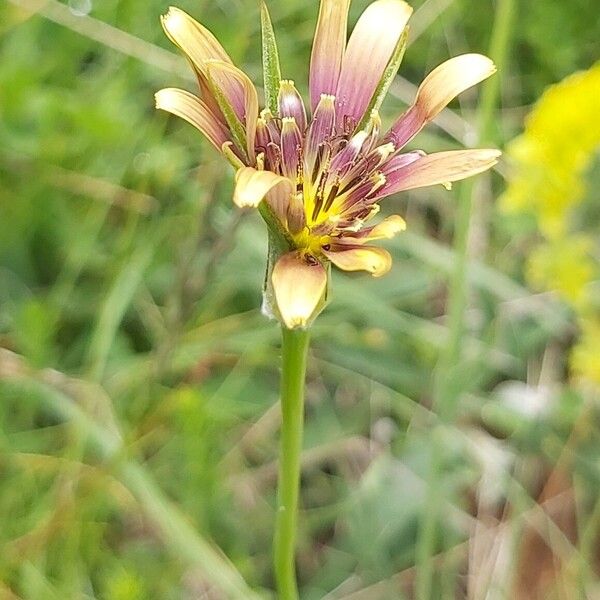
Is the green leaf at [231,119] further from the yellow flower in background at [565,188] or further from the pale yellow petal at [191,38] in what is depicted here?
the yellow flower in background at [565,188]

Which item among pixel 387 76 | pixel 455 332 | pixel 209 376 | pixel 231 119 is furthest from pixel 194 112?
pixel 209 376

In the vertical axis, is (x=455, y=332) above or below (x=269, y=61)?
below

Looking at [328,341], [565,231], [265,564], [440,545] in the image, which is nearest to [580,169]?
[565,231]

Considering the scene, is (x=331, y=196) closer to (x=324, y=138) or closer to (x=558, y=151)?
(x=324, y=138)

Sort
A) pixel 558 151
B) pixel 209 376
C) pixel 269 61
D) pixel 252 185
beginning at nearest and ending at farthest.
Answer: pixel 252 185
pixel 269 61
pixel 558 151
pixel 209 376

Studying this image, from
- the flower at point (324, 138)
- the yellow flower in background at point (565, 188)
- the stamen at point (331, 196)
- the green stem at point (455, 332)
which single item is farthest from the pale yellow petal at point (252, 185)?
the yellow flower in background at point (565, 188)

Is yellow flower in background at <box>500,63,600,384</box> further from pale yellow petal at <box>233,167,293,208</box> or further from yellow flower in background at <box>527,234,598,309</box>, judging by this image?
pale yellow petal at <box>233,167,293,208</box>

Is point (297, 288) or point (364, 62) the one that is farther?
point (364, 62)
